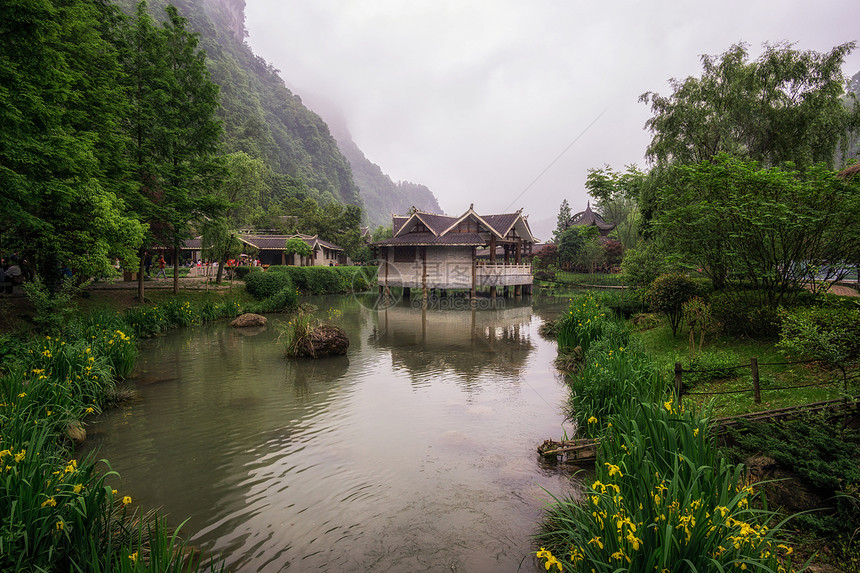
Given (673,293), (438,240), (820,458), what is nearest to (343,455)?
(820,458)

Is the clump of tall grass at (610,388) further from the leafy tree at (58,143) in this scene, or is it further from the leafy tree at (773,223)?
the leafy tree at (58,143)

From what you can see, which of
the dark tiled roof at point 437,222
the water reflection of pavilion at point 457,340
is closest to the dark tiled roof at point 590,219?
the dark tiled roof at point 437,222

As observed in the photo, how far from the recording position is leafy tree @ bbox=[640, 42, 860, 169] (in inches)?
604

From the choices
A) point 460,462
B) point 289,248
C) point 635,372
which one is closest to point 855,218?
point 635,372

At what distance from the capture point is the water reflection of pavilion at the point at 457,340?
45.6ft

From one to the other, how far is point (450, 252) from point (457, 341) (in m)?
14.6

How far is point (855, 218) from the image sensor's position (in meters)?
9.46

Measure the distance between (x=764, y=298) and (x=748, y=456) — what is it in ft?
27.9

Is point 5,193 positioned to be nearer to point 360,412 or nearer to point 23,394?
point 23,394

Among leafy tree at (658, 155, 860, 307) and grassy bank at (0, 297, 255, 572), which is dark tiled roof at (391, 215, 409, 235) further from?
grassy bank at (0, 297, 255, 572)

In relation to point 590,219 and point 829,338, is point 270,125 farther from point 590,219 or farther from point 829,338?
point 829,338

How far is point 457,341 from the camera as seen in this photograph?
18016mm

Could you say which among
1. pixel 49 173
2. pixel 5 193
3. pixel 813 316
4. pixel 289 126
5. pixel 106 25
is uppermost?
pixel 289 126

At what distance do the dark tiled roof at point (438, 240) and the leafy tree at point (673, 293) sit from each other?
58.9 feet
